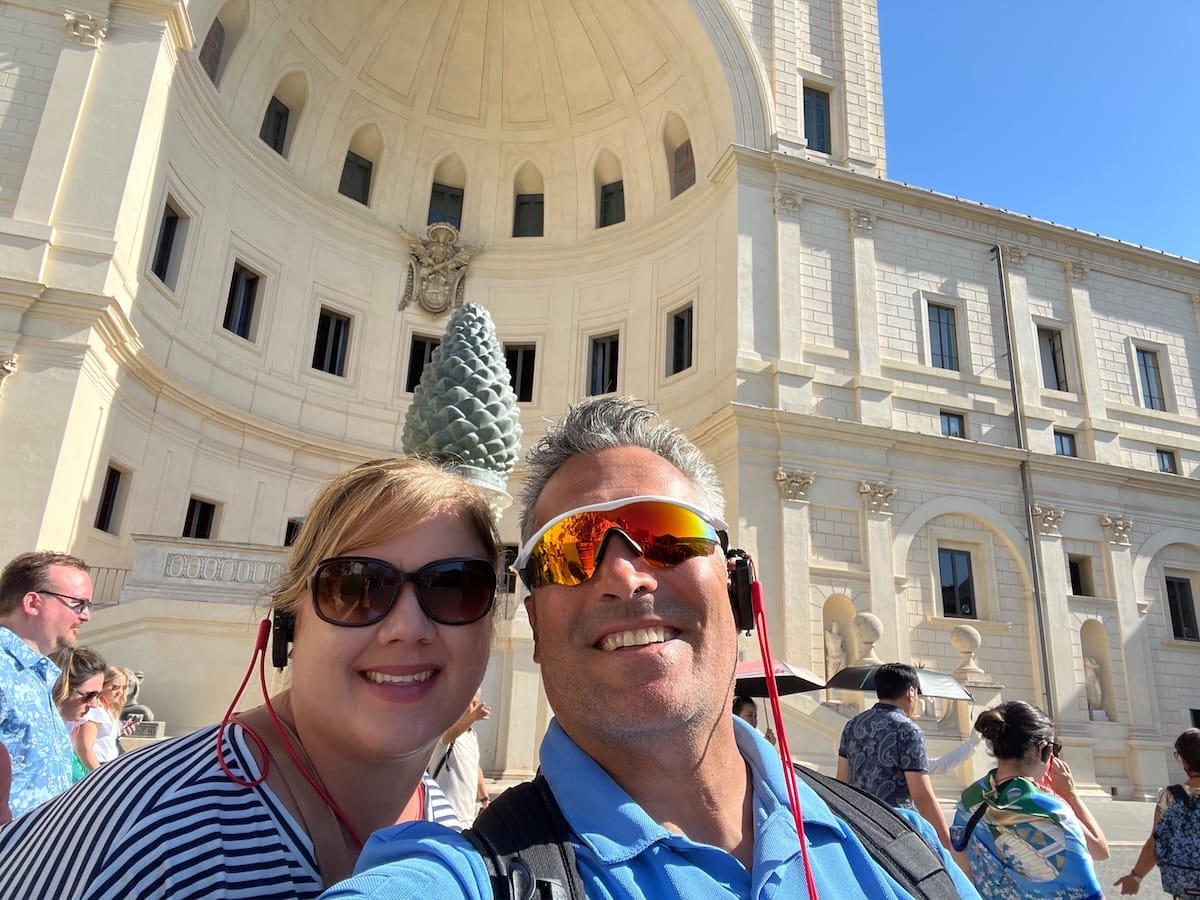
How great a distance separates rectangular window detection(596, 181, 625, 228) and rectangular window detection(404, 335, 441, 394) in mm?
5780

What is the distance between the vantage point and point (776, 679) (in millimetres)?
7629

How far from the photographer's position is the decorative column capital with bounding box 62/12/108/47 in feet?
48.0

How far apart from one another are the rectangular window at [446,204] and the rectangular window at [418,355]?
3642mm

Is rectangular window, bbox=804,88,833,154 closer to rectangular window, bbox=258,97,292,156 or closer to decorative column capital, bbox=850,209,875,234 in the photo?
decorative column capital, bbox=850,209,875,234

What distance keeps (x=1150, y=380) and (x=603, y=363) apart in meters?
14.9

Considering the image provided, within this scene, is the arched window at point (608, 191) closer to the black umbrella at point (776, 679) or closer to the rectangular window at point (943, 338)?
the rectangular window at point (943, 338)

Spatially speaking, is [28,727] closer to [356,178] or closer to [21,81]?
[21,81]

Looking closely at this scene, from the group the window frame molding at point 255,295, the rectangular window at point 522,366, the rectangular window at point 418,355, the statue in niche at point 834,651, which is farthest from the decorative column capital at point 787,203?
the window frame molding at point 255,295

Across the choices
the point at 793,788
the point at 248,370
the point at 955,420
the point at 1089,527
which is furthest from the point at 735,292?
the point at 793,788

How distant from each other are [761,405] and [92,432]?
1292 cm

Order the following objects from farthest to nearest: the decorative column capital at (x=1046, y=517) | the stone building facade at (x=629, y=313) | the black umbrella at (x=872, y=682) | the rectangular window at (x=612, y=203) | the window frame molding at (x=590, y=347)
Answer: the rectangular window at (x=612, y=203) < the window frame molding at (x=590, y=347) < the decorative column capital at (x=1046, y=517) < the stone building facade at (x=629, y=313) < the black umbrella at (x=872, y=682)

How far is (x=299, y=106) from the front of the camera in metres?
20.1

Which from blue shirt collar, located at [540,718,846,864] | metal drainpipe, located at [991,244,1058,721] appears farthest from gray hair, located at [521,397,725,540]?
metal drainpipe, located at [991,244,1058,721]

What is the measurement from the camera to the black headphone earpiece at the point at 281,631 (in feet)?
5.73
